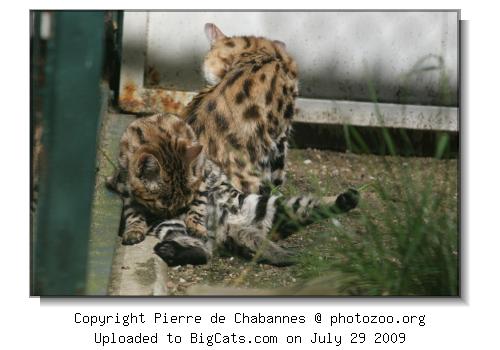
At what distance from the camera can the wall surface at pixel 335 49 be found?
6.66 meters

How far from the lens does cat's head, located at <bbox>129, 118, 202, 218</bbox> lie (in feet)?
19.8

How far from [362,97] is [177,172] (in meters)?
2.22

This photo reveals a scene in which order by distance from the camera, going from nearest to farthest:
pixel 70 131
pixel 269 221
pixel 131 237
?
pixel 70 131
pixel 131 237
pixel 269 221

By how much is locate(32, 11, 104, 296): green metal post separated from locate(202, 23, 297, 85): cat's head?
3228 millimetres

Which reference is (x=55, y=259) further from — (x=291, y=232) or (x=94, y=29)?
(x=291, y=232)

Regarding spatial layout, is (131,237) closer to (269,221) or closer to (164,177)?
(164,177)

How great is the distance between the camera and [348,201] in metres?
5.89

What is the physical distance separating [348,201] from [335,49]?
1.82m

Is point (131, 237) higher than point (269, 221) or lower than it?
lower

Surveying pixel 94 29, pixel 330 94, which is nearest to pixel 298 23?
pixel 330 94

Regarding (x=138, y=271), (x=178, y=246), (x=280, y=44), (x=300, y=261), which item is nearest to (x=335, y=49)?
(x=280, y=44)

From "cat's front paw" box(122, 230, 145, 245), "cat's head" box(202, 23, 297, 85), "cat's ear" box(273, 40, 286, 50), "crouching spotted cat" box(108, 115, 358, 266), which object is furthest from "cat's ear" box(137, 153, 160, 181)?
"cat's ear" box(273, 40, 286, 50)

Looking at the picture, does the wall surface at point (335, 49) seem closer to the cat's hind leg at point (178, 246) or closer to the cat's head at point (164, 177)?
the cat's head at point (164, 177)

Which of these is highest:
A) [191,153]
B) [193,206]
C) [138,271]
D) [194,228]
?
[191,153]
